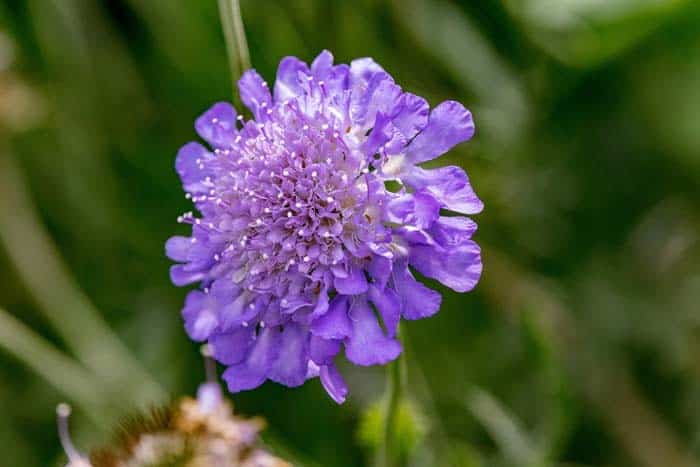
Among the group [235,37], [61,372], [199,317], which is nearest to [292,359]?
[199,317]

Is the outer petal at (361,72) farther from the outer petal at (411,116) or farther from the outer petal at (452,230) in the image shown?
the outer petal at (452,230)

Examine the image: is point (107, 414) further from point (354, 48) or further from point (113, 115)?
point (354, 48)

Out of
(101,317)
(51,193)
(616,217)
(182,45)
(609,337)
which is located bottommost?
(609,337)

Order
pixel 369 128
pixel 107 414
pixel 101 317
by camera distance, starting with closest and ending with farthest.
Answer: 1. pixel 369 128
2. pixel 107 414
3. pixel 101 317

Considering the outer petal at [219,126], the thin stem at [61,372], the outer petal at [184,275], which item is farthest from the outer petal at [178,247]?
the thin stem at [61,372]

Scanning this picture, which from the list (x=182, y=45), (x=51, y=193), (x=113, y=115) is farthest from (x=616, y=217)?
(x=51, y=193)

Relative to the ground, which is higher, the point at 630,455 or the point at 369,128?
the point at 369,128

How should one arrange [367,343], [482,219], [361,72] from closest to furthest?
[367,343], [361,72], [482,219]

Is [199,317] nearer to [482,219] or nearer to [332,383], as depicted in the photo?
[332,383]
